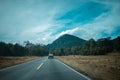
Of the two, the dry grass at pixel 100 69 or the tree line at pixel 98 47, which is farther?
the tree line at pixel 98 47

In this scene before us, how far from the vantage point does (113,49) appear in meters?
138

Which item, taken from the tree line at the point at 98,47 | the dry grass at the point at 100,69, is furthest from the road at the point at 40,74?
the tree line at the point at 98,47

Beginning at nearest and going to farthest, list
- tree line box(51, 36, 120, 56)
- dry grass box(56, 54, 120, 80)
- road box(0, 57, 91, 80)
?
road box(0, 57, 91, 80)
dry grass box(56, 54, 120, 80)
tree line box(51, 36, 120, 56)

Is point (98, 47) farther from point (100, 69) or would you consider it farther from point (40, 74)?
point (40, 74)

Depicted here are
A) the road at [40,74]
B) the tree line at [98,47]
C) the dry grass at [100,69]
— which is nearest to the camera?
the road at [40,74]

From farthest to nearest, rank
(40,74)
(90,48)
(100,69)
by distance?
(90,48), (100,69), (40,74)

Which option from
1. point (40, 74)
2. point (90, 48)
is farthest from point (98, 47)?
point (40, 74)

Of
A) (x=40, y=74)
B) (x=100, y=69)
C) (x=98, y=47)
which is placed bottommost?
(x=40, y=74)

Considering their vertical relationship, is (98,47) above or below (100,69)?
above

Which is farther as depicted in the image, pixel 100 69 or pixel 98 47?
pixel 98 47

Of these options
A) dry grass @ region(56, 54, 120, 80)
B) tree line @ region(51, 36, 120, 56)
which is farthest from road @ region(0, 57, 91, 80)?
tree line @ region(51, 36, 120, 56)

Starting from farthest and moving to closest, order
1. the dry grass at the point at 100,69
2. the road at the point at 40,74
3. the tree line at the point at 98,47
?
the tree line at the point at 98,47 → the dry grass at the point at 100,69 → the road at the point at 40,74

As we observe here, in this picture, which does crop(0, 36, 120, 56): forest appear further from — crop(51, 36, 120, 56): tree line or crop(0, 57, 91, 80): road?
crop(0, 57, 91, 80): road

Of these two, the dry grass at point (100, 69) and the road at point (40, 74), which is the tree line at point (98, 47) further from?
the road at point (40, 74)
